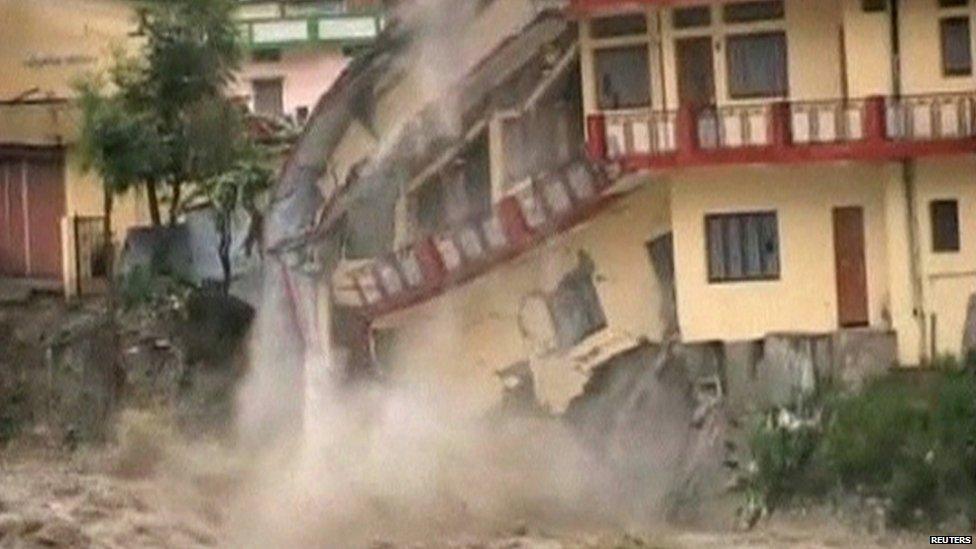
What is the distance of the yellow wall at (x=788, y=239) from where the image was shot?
46188mm

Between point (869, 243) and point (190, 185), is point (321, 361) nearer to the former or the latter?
point (190, 185)

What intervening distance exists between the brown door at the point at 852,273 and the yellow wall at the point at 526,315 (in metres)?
2.75

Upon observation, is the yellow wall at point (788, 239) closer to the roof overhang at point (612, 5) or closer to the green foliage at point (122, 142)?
the roof overhang at point (612, 5)

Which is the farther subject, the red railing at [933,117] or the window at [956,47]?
the window at [956,47]

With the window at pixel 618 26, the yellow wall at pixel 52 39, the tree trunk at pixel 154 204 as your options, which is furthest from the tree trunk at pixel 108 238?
the window at pixel 618 26

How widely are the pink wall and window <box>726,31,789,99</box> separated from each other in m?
19.3

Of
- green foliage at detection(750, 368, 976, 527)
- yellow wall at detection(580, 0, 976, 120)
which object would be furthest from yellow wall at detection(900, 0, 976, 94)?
green foliage at detection(750, 368, 976, 527)

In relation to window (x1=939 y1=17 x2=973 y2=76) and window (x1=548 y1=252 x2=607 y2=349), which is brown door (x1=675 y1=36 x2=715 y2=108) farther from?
window (x1=939 y1=17 x2=973 y2=76)

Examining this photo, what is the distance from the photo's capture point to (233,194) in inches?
2101

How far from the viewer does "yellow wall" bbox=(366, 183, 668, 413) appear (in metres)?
48.4

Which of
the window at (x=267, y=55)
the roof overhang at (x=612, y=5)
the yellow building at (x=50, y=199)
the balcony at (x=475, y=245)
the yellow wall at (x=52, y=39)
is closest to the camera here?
the roof overhang at (x=612, y=5)

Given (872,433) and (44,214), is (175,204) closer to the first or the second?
(44,214)

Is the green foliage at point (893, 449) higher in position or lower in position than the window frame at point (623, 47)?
lower

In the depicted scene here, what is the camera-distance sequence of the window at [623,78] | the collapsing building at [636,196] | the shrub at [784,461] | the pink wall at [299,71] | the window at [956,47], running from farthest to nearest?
the pink wall at [299,71]
the window at [623,78]
the collapsing building at [636,196]
the window at [956,47]
the shrub at [784,461]
